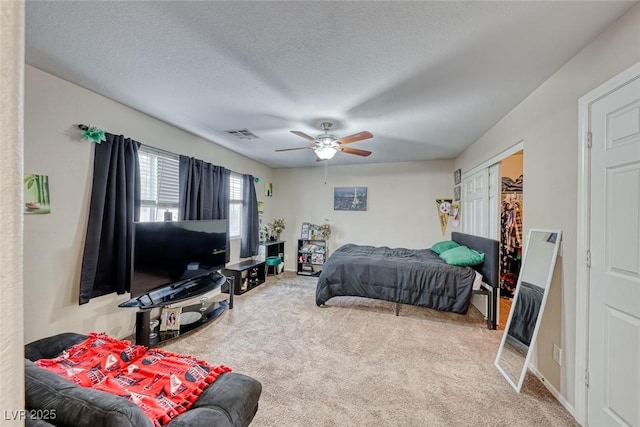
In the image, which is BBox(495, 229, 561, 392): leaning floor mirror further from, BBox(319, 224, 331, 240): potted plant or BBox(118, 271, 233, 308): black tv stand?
BBox(319, 224, 331, 240): potted plant

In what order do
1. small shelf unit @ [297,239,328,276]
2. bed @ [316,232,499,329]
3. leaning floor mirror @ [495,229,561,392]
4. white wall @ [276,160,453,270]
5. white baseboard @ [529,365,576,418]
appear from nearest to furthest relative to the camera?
white baseboard @ [529,365,576,418] < leaning floor mirror @ [495,229,561,392] < bed @ [316,232,499,329] < white wall @ [276,160,453,270] < small shelf unit @ [297,239,328,276]

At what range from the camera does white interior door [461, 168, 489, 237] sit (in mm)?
3596

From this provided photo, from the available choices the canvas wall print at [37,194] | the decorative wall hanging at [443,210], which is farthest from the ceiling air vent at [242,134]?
the decorative wall hanging at [443,210]

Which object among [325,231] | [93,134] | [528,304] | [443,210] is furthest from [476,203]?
[93,134]

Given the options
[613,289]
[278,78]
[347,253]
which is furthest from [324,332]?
[278,78]

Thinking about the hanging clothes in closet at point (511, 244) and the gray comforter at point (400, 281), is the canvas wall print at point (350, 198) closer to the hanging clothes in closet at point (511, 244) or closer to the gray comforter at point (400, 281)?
the gray comforter at point (400, 281)

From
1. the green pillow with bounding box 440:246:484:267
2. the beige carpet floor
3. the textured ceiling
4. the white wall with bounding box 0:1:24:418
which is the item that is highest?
the textured ceiling

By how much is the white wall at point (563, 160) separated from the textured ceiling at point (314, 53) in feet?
0.38

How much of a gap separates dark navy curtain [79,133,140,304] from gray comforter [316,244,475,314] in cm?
243

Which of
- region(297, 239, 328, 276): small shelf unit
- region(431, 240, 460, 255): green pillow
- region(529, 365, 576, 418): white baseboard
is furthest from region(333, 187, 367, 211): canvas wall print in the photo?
region(529, 365, 576, 418): white baseboard

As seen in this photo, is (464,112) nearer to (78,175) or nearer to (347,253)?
(347,253)

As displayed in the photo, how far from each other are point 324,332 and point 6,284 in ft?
9.95

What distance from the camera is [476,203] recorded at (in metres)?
3.93

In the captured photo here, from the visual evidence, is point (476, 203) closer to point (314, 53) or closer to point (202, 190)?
point (314, 53)
